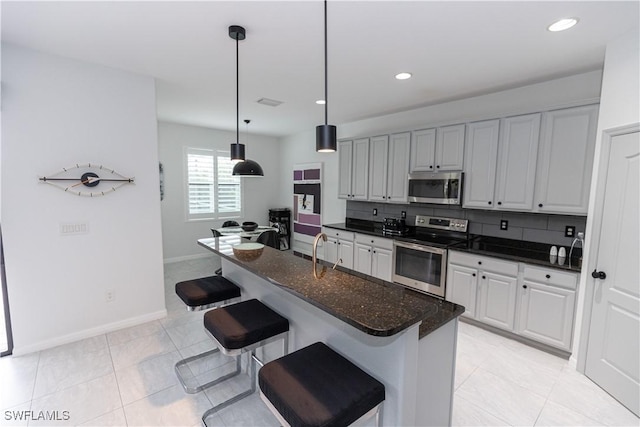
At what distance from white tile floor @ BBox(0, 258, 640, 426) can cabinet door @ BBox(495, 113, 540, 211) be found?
149cm

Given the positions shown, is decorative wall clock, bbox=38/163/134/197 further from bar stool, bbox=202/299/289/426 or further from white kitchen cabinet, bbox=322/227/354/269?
white kitchen cabinet, bbox=322/227/354/269

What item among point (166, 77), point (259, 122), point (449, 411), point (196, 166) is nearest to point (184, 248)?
point (196, 166)

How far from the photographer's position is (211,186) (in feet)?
20.3

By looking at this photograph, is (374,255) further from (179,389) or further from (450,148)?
(179,389)

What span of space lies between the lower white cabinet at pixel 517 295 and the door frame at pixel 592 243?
117 mm

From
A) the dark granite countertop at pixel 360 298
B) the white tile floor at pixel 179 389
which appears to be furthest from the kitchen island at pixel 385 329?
the white tile floor at pixel 179 389

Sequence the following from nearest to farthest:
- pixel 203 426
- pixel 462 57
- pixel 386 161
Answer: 1. pixel 203 426
2. pixel 462 57
3. pixel 386 161

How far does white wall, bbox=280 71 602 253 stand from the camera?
289 cm

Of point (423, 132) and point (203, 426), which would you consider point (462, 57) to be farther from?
point (203, 426)

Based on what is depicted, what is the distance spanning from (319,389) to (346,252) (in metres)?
3.39

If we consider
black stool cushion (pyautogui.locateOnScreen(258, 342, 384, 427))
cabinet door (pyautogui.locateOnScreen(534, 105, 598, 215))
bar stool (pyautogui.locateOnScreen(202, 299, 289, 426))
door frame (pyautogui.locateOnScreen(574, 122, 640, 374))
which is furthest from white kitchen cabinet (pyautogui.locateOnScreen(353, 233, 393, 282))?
black stool cushion (pyautogui.locateOnScreen(258, 342, 384, 427))

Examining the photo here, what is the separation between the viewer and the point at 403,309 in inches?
51.5

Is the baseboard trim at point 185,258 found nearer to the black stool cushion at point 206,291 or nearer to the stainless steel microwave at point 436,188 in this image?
the black stool cushion at point 206,291

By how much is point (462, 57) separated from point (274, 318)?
269 cm
